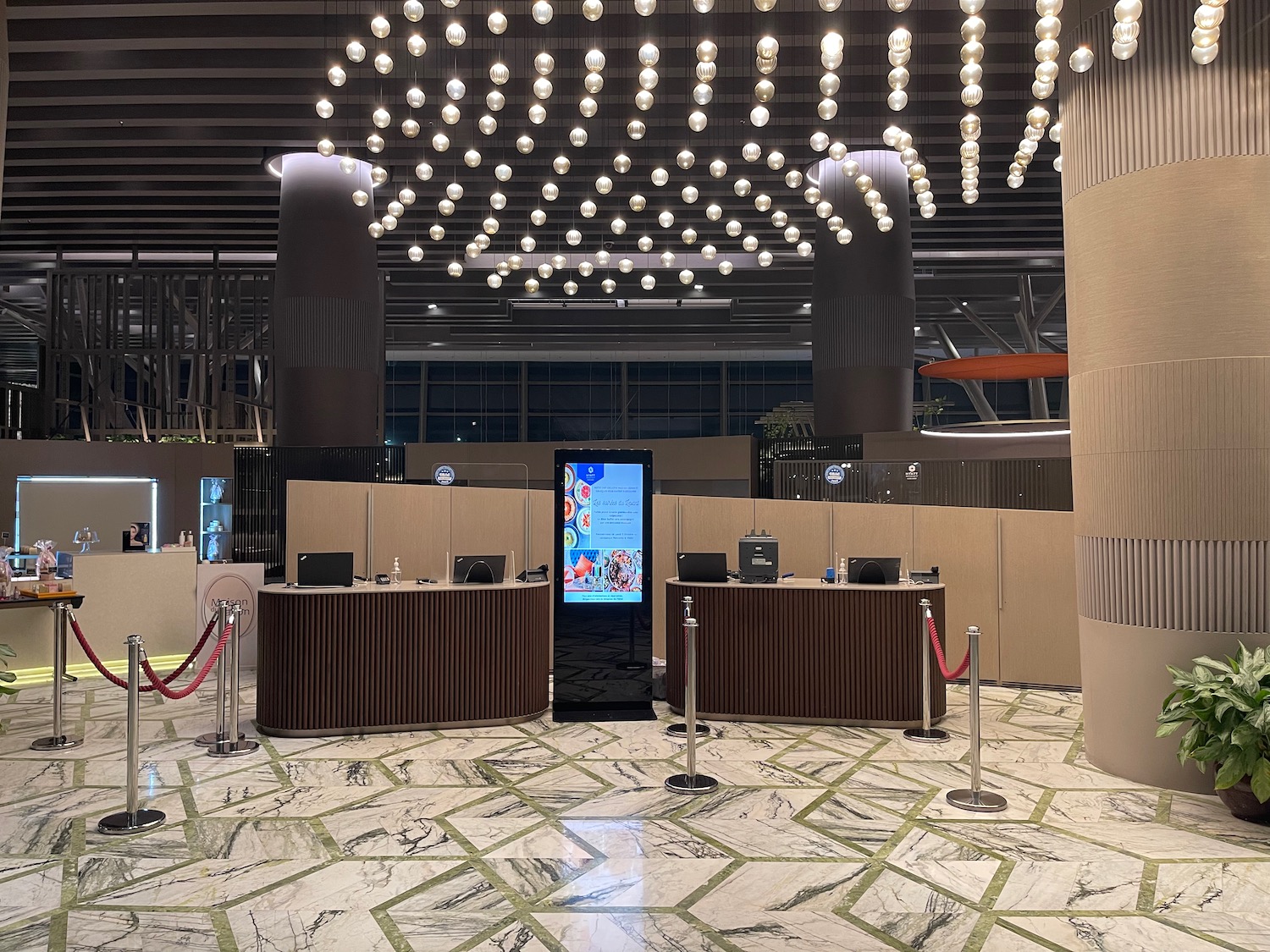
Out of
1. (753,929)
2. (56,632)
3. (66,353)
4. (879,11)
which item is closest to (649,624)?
(753,929)

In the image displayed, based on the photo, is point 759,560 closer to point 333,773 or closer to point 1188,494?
point 1188,494

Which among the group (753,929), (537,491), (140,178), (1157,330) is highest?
(140,178)

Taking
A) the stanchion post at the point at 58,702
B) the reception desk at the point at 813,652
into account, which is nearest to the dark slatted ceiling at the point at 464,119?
the reception desk at the point at 813,652

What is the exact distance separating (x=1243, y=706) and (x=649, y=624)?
144 inches

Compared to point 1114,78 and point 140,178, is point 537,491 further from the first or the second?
point 140,178

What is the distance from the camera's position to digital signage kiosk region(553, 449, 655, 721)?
270 inches

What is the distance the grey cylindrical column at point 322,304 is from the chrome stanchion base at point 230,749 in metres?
6.80

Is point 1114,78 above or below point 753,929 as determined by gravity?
above

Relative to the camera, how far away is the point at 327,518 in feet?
27.6

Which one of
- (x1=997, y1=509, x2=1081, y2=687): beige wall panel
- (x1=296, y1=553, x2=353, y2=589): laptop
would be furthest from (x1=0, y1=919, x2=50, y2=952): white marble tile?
(x1=997, y1=509, x2=1081, y2=687): beige wall panel

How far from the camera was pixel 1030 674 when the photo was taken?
812cm

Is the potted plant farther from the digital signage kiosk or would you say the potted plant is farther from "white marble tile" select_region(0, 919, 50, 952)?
"white marble tile" select_region(0, 919, 50, 952)

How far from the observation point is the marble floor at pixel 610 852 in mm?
3455

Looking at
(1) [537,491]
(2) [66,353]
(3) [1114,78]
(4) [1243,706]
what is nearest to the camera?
(4) [1243,706]
